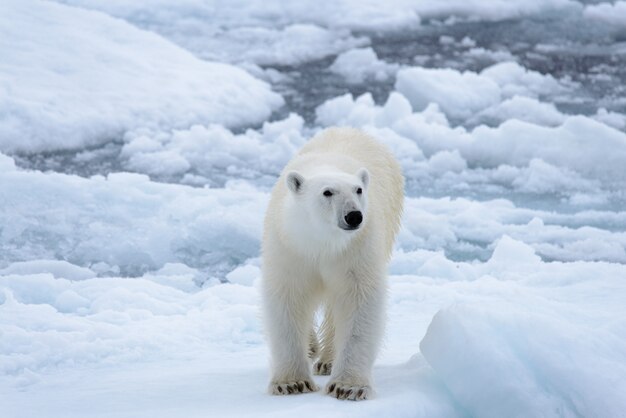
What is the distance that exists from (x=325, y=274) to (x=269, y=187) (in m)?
4.73

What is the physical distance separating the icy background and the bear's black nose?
0.57 metres

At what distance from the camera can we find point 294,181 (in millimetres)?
3445

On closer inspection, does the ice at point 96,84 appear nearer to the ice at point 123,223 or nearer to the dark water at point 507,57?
the dark water at point 507,57

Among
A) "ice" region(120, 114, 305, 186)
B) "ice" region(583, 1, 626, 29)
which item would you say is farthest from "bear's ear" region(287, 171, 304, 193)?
"ice" region(583, 1, 626, 29)

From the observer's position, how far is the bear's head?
3234mm

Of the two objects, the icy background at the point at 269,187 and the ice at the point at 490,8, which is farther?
the ice at the point at 490,8

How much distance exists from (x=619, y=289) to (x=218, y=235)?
2681 millimetres

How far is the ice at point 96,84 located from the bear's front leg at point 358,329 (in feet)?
17.7

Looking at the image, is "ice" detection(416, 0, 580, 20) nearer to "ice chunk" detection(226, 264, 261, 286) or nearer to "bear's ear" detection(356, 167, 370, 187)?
"ice chunk" detection(226, 264, 261, 286)

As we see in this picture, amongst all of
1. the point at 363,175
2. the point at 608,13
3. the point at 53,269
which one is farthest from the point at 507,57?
the point at 363,175

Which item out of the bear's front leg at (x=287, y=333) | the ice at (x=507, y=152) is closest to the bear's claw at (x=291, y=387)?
the bear's front leg at (x=287, y=333)

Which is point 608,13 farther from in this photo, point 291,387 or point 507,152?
point 291,387

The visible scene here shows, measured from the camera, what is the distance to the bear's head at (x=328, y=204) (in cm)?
323

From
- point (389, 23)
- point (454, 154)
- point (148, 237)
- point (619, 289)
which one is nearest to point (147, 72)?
point (454, 154)
